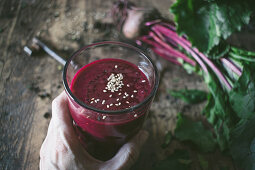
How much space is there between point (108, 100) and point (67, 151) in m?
0.27

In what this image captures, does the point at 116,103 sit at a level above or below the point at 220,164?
above

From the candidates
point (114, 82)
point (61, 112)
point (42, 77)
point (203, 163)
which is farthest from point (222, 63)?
point (42, 77)

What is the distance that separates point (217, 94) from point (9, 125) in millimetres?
1024

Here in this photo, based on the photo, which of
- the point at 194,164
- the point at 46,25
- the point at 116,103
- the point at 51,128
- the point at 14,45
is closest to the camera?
the point at 116,103

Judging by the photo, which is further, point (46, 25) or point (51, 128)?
point (46, 25)

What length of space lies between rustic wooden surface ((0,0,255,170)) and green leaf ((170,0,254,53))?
0.26 meters

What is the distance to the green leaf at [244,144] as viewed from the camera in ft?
3.43

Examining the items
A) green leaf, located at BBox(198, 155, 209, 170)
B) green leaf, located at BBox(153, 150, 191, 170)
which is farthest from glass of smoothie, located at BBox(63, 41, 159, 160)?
green leaf, located at BBox(198, 155, 209, 170)

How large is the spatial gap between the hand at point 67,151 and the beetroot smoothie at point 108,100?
0.04 m

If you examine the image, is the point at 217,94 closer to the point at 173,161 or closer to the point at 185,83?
the point at 185,83

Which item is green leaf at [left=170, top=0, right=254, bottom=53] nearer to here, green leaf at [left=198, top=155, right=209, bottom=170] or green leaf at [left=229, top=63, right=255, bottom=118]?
green leaf at [left=229, top=63, right=255, bottom=118]

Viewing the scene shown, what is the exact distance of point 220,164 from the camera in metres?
1.15

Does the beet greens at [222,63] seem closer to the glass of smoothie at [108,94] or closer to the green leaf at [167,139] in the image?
the green leaf at [167,139]

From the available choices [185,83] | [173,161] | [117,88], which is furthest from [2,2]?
[173,161]
